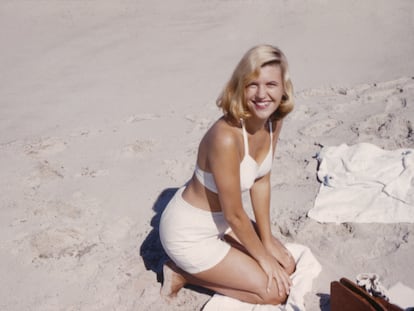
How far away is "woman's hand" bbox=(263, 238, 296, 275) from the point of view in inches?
96.6

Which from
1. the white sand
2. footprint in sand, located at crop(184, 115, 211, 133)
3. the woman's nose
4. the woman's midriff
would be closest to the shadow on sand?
the white sand

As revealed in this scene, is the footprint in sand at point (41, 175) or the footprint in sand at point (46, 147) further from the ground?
the footprint in sand at point (46, 147)

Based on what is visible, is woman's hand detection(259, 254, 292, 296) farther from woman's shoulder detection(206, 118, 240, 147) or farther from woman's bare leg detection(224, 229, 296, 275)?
woman's shoulder detection(206, 118, 240, 147)

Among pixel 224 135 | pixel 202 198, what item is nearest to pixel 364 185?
pixel 202 198

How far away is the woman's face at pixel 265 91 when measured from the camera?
2.06m

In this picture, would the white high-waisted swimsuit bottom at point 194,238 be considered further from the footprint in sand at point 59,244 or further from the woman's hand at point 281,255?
the footprint in sand at point 59,244

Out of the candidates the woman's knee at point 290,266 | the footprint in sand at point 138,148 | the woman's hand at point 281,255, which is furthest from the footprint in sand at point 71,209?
the woman's knee at point 290,266

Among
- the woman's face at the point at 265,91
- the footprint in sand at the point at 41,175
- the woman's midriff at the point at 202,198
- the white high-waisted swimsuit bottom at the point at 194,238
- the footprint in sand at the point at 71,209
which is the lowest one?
the footprint in sand at the point at 71,209

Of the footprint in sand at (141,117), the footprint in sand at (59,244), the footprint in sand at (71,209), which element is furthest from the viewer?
the footprint in sand at (141,117)

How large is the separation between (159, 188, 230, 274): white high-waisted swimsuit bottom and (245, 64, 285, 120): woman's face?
630mm

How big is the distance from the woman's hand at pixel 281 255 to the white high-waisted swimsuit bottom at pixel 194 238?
32 cm

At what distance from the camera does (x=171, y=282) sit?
7.98 feet

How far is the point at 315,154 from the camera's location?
147 inches

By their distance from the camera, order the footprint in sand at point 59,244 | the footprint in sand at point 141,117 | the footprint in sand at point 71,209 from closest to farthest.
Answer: the footprint in sand at point 59,244
the footprint in sand at point 71,209
the footprint in sand at point 141,117
